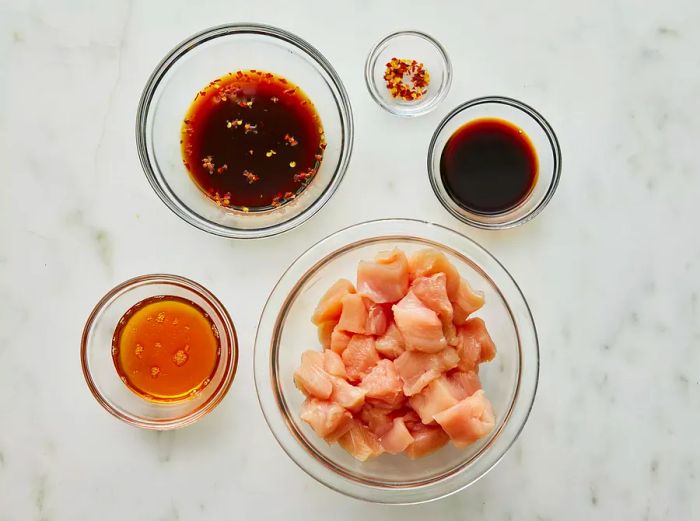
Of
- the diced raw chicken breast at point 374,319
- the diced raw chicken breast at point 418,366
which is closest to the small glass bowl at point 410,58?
the diced raw chicken breast at point 374,319

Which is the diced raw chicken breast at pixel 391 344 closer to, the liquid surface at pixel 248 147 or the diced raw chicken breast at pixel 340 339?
the diced raw chicken breast at pixel 340 339

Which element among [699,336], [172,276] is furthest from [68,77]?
[699,336]

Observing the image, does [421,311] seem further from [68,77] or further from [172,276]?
[68,77]

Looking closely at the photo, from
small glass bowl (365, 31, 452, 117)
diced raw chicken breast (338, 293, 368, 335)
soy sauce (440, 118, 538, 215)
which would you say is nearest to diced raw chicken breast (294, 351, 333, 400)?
diced raw chicken breast (338, 293, 368, 335)

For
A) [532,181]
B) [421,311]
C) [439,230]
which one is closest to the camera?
[421,311]

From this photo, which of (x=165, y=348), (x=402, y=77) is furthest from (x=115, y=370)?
(x=402, y=77)

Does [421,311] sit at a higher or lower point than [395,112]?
lower
